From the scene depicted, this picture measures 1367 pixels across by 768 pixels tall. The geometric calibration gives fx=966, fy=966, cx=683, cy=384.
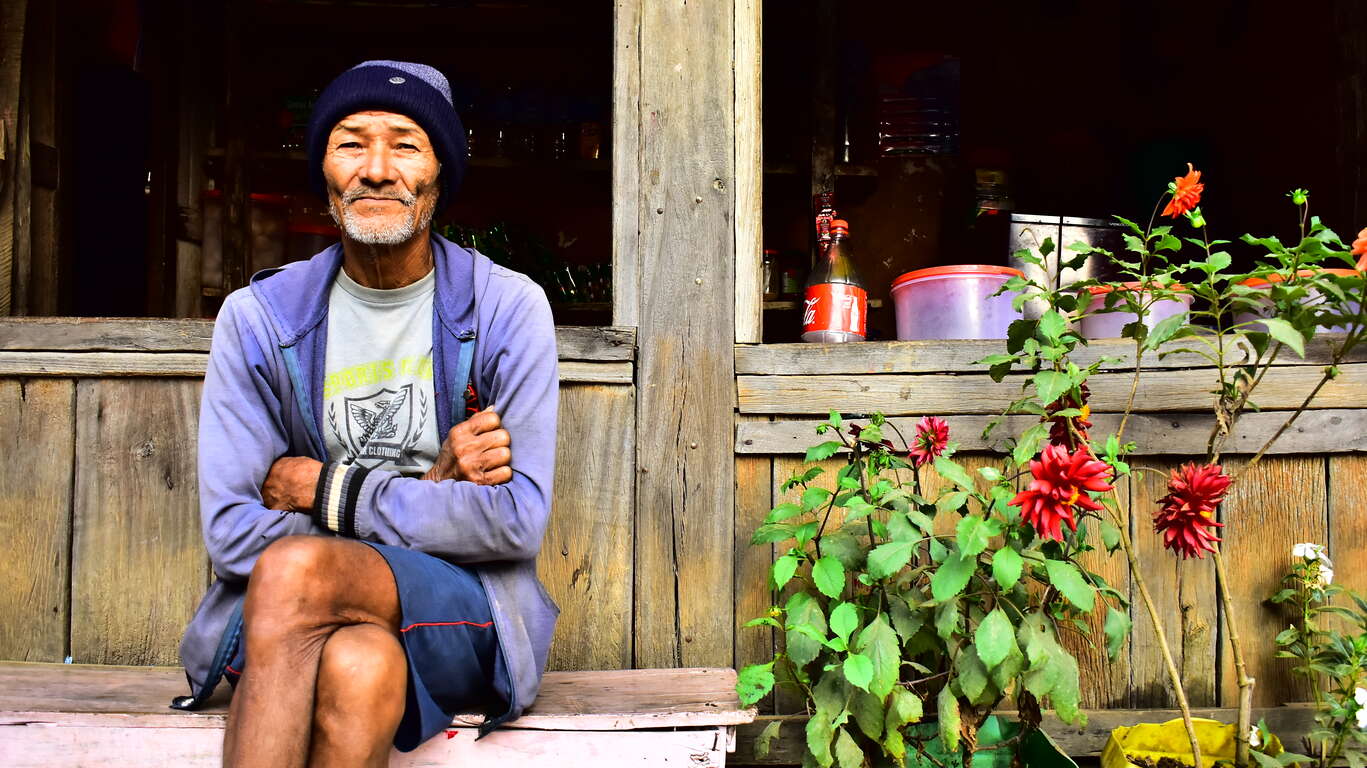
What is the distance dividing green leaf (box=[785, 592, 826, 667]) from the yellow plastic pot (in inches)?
27.9

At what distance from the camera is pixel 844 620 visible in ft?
6.23

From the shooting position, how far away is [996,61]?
421 cm

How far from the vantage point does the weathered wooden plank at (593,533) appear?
2.33 meters

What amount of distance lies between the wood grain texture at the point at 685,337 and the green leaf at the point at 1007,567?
737mm

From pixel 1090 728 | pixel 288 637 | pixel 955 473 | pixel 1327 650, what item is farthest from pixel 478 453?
pixel 1327 650

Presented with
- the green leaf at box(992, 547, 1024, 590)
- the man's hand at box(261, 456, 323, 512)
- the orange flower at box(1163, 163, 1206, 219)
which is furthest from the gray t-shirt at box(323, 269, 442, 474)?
the orange flower at box(1163, 163, 1206, 219)

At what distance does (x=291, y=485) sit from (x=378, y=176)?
0.63m

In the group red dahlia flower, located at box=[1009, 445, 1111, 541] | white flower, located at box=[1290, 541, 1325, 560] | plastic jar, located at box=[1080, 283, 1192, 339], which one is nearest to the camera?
red dahlia flower, located at box=[1009, 445, 1111, 541]

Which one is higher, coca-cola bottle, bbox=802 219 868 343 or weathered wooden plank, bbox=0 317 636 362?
coca-cola bottle, bbox=802 219 868 343

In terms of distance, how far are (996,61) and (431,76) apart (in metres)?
2.98

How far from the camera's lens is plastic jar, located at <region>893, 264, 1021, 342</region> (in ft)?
8.19

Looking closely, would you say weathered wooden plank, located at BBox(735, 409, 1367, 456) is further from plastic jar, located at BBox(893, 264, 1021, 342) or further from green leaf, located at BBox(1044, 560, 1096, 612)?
green leaf, located at BBox(1044, 560, 1096, 612)

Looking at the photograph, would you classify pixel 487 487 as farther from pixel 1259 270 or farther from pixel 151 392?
pixel 1259 270

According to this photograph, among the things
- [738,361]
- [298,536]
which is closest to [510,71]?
[738,361]
